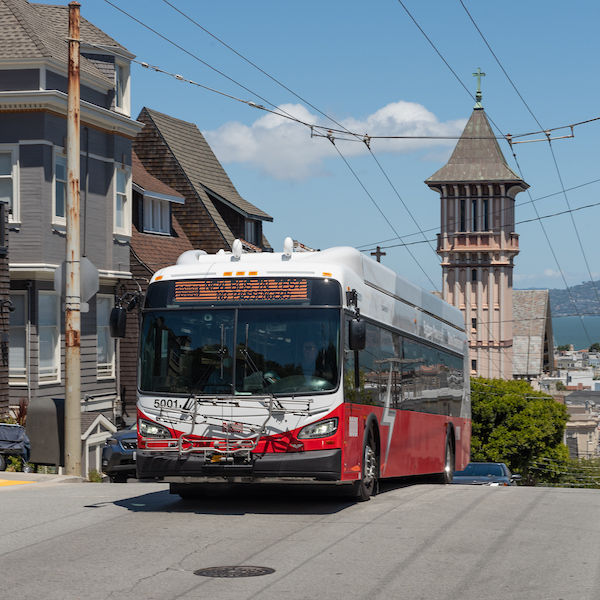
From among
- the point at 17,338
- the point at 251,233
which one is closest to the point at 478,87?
the point at 251,233

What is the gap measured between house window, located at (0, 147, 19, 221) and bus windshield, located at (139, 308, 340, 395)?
12789 millimetres

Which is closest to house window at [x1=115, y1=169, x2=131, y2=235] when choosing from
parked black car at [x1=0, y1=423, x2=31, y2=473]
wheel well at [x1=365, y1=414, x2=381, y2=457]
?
parked black car at [x1=0, y1=423, x2=31, y2=473]

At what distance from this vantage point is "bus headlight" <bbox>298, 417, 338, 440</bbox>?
450 inches

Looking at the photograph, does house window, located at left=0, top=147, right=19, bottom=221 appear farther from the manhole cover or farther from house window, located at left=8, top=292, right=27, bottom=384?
the manhole cover

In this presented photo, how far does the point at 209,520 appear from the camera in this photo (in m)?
11.1

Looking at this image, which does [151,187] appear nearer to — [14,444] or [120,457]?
[120,457]

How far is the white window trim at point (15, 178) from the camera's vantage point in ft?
77.3

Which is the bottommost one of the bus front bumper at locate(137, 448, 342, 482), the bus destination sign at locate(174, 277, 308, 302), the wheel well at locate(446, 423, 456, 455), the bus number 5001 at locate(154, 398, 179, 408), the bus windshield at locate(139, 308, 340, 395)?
the wheel well at locate(446, 423, 456, 455)

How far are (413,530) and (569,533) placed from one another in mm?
1552

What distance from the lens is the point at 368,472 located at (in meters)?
13.0

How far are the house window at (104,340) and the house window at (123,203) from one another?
75.8 inches

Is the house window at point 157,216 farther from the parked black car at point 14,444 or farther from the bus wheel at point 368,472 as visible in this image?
the bus wheel at point 368,472

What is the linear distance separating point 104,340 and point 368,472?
1582 cm

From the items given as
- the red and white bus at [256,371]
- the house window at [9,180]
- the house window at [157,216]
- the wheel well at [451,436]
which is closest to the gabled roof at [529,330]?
the house window at [157,216]
